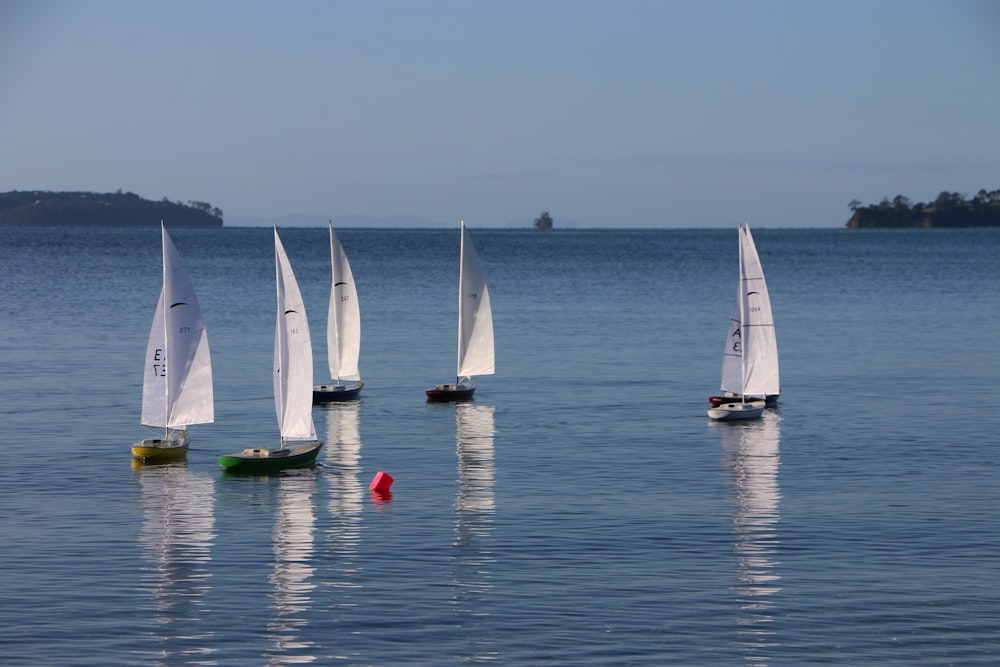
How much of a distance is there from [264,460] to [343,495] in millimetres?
3848

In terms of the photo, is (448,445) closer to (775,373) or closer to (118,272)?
(775,373)

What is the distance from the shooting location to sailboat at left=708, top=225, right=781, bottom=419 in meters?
57.9

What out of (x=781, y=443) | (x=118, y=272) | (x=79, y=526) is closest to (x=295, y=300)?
(x=79, y=526)

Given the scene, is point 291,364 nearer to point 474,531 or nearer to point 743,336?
point 474,531

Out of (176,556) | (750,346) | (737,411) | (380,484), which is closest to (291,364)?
(380,484)

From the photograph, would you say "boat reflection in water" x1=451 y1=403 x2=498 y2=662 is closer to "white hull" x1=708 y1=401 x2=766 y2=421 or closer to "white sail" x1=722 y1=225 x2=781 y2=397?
"white hull" x1=708 y1=401 x2=766 y2=421

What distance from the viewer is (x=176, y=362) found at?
46938mm

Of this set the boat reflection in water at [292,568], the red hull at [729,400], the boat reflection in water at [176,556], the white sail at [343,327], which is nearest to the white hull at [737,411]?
the red hull at [729,400]

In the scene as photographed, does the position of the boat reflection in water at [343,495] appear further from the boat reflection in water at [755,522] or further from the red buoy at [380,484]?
the boat reflection in water at [755,522]

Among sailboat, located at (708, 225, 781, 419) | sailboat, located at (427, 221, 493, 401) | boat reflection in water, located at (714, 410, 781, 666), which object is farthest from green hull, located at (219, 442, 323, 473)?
sailboat, located at (708, 225, 781, 419)

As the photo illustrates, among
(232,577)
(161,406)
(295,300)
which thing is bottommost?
(232,577)

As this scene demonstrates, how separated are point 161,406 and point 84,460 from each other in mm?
3106

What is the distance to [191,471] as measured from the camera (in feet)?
146

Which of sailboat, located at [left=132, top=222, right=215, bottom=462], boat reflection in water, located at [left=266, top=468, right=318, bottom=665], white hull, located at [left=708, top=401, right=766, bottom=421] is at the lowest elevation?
boat reflection in water, located at [left=266, top=468, right=318, bottom=665]
